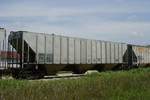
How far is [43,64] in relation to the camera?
1747 cm

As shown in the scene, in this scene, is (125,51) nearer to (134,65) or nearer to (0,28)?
(134,65)

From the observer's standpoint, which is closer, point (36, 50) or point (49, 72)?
point (36, 50)

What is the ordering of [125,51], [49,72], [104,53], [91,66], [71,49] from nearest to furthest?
[49,72] → [71,49] → [91,66] → [104,53] → [125,51]

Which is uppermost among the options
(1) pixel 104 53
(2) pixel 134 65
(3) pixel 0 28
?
(3) pixel 0 28

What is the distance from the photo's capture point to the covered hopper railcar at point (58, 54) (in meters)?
16.8

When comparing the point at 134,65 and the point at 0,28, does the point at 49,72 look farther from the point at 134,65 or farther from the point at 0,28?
the point at 134,65

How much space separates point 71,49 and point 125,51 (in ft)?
35.1

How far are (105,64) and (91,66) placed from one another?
2.49 meters

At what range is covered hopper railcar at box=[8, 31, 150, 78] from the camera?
1677 centimetres

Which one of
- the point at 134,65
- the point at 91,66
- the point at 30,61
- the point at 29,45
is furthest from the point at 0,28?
the point at 134,65

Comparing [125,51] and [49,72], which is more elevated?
[125,51]

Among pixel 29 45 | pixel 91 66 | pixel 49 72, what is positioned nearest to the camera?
pixel 29 45

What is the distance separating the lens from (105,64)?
78.5 feet

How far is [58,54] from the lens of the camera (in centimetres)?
1867
